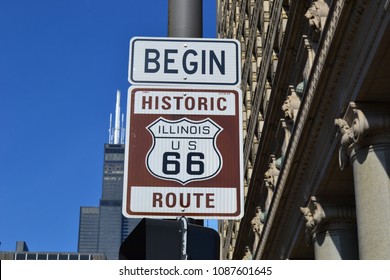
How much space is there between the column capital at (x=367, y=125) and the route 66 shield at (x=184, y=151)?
1052cm

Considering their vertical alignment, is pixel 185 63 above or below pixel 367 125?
above

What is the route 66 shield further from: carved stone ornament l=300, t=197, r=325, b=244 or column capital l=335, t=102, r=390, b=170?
carved stone ornament l=300, t=197, r=325, b=244

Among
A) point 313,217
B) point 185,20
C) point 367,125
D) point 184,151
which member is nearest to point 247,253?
point 313,217

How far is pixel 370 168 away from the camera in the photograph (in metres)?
16.7

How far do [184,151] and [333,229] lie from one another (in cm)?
1563

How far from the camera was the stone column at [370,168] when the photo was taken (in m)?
16.0

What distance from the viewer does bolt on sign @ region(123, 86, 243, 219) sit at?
659cm

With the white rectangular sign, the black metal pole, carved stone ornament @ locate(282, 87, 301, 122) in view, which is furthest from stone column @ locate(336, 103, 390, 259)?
the white rectangular sign

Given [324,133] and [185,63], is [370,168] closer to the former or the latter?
[324,133]

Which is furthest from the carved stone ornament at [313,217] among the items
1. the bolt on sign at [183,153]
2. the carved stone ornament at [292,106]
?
the bolt on sign at [183,153]

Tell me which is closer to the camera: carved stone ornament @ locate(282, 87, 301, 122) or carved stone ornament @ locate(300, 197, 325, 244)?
carved stone ornament @ locate(300, 197, 325, 244)

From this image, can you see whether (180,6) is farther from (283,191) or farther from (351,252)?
(283,191)
